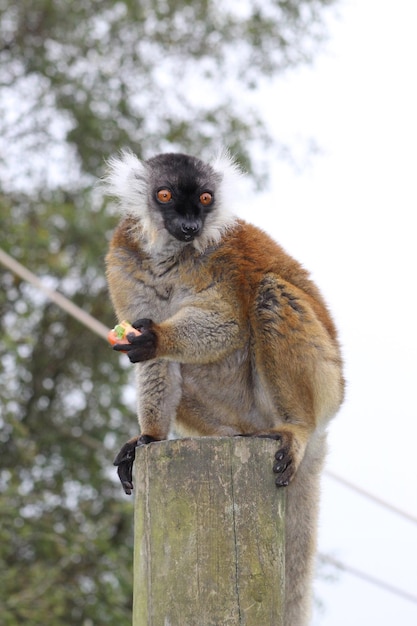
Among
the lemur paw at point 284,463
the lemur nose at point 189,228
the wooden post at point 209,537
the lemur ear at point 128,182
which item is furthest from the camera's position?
the lemur ear at point 128,182

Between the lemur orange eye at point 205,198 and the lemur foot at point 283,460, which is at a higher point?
the lemur orange eye at point 205,198

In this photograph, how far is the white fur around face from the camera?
4.88 meters

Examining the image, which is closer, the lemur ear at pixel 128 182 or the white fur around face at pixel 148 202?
the white fur around face at pixel 148 202

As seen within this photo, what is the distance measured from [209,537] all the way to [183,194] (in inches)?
94.5

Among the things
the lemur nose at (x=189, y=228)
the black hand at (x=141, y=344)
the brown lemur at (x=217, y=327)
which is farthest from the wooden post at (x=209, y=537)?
the lemur nose at (x=189, y=228)

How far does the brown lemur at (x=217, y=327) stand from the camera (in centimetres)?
440

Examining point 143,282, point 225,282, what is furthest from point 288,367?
point 143,282

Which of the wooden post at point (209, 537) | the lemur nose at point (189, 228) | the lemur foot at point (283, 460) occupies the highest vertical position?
the lemur nose at point (189, 228)

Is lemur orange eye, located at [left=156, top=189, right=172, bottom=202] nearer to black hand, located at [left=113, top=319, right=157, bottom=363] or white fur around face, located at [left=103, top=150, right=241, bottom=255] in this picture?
white fur around face, located at [left=103, top=150, right=241, bottom=255]

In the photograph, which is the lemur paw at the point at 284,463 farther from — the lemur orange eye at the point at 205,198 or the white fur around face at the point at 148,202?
the lemur orange eye at the point at 205,198

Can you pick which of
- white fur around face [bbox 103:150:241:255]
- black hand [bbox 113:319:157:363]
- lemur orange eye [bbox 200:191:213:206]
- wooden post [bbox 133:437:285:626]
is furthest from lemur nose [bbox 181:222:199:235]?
wooden post [bbox 133:437:285:626]

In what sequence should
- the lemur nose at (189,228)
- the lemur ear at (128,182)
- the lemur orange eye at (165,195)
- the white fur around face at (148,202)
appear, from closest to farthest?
the lemur nose at (189,228) < the white fur around face at (148,202) < the lemur orange eye at (165,195) < the lemur ear at (128,182)

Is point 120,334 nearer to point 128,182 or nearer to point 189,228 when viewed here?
point 189,228

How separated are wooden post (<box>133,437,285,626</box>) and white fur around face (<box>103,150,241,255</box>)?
6.20ft
